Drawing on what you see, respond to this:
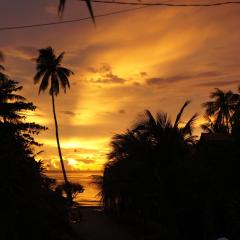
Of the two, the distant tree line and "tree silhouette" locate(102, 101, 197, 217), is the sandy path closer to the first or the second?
"tree silhouette" locate(102, 101, 197, 217)

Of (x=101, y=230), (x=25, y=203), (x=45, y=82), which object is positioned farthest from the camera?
(x=45, y=82)

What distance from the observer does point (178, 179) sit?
22.6 m

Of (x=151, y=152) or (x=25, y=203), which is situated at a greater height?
(x=151, y=152)

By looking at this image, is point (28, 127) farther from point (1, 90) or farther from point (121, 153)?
point (121, 153)

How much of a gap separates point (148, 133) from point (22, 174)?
841 centimetres

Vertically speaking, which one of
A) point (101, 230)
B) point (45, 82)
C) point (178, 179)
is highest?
point (45, 82)

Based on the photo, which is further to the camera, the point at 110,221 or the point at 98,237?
the point at 110,221

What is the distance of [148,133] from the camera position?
24250 mm

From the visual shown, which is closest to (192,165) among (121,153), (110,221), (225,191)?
(225,191)

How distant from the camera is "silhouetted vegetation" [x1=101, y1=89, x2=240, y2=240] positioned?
21250 millimetres

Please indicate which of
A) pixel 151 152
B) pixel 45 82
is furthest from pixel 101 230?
pixel 45 82

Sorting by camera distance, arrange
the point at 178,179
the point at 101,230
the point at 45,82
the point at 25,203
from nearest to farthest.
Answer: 1. the point at 25,203
2. the point at 178,179
3. the point at 101,230
4. the point at 45,82

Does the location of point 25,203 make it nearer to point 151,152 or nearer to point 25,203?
point 25,203

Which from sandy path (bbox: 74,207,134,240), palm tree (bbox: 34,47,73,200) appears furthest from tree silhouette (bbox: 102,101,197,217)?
palm tree (bbox: 34,47,73,200)
